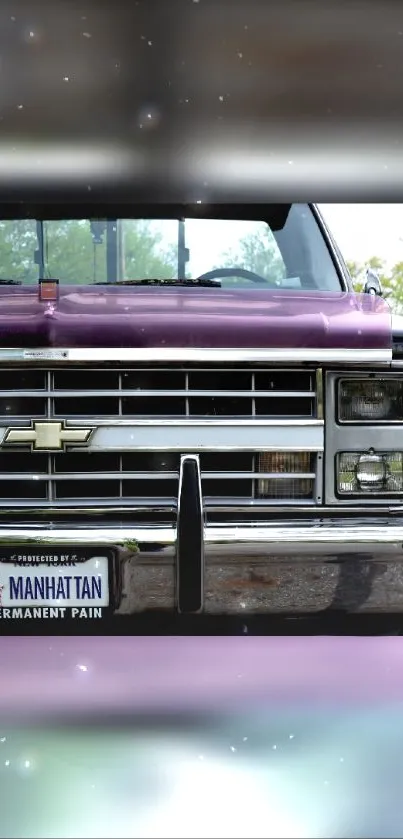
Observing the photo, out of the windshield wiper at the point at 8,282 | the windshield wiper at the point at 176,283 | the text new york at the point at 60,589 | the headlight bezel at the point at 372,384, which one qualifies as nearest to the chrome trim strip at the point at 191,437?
the headlight bezel at the point at 372,384

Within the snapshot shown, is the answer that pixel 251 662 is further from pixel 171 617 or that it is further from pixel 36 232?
pixel 36 232

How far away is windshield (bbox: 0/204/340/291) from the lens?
129 inches

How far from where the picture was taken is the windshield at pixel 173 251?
329 centimetres

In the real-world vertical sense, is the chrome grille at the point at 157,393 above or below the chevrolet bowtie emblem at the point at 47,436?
above

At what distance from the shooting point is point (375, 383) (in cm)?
229

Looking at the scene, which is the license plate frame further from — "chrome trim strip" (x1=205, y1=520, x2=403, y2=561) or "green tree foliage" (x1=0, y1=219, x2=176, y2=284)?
"green tree foliage" (x1=0, y1=219, x2=176, y2=284)

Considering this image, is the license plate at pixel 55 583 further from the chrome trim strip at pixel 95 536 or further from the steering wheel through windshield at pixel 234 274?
the steering wheel through windshield at pixel 234 274

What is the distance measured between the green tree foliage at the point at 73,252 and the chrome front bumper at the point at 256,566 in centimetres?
136

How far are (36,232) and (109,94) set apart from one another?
0.76 meters

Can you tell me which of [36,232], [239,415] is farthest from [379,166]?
[239,415]

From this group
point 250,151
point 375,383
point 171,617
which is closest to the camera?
point 171,617

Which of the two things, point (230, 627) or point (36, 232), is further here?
point (36, 232)

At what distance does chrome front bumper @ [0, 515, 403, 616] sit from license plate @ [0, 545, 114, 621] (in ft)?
0.10

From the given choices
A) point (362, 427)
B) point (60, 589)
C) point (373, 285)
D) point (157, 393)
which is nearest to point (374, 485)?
point (362, 427)
